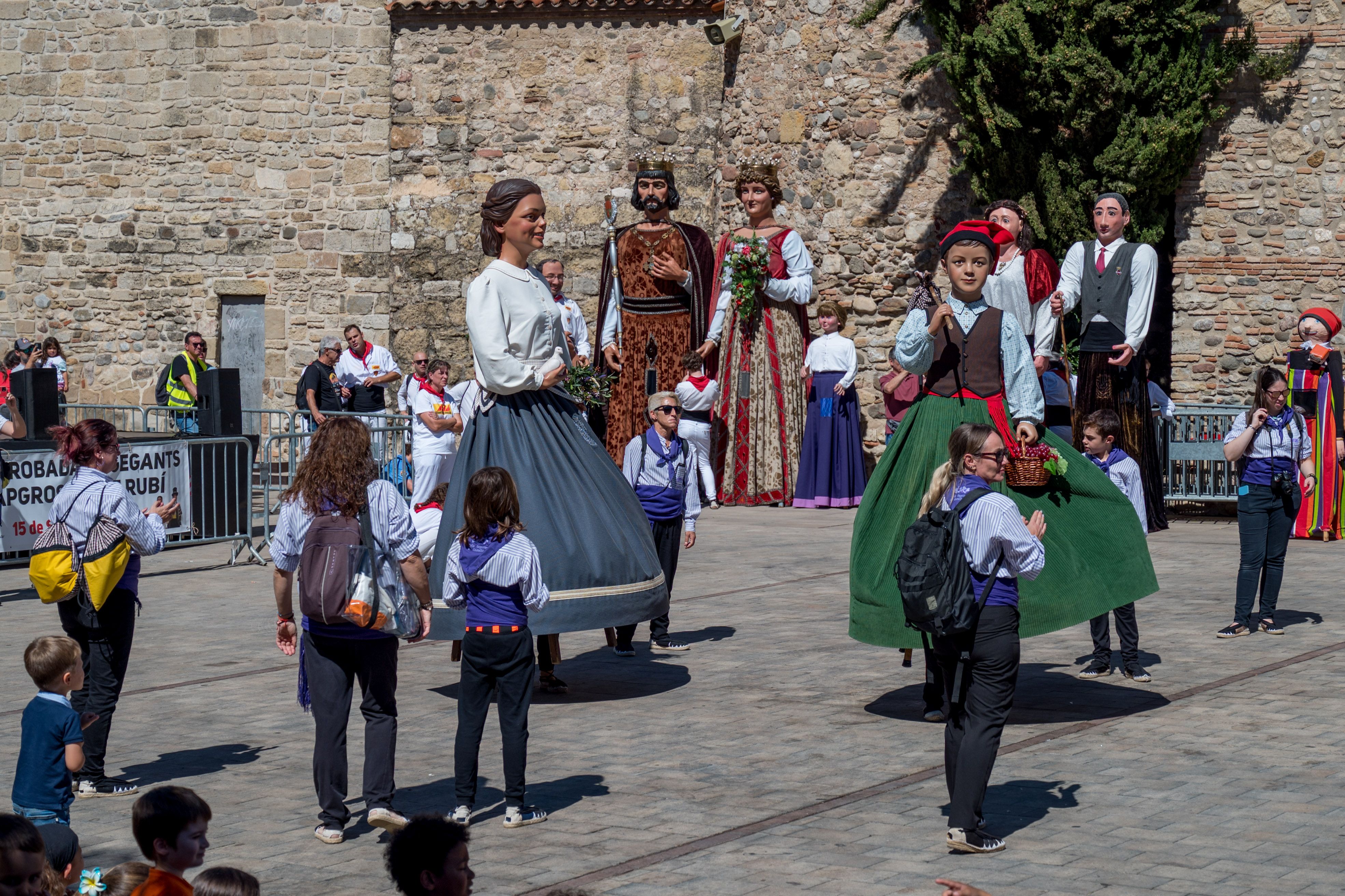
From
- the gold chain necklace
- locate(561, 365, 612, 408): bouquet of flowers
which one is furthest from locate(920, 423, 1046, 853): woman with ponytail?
the gold chain necklace

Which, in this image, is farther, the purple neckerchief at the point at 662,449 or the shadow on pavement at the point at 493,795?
the purple neckerchief at the point at 662,449

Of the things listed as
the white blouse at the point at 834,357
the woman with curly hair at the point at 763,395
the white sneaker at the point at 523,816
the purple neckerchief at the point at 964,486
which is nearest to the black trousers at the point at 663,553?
the white sneaker at the point at 523,816

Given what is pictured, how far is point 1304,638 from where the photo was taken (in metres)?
9.69

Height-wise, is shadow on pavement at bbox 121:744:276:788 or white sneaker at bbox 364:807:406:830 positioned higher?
white sneaker at bbox 364:807:406:830

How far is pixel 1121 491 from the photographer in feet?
27.3

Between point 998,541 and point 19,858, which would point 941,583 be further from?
point 19,858

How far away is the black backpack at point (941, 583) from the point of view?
18.8 feet

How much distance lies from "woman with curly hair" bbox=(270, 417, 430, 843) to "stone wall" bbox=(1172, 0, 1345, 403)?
12.3 m

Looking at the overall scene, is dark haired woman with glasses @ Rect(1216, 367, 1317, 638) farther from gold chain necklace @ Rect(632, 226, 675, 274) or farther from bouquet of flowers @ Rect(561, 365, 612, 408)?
gold chain necklace @ Rect(632, 226, 675, 274)

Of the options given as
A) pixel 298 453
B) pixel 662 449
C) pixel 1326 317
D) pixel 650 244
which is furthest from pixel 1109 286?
pixel 298 453

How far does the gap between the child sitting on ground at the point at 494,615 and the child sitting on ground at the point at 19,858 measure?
261 centimetres

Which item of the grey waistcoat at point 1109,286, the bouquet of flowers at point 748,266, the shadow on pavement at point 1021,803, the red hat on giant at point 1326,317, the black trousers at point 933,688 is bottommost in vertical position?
the shadow on pavement at point 1021,803

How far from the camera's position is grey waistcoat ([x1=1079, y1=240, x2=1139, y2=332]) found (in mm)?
11055

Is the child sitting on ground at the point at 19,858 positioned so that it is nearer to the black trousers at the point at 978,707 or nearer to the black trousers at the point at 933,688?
the black trousers at the point at 978,707
